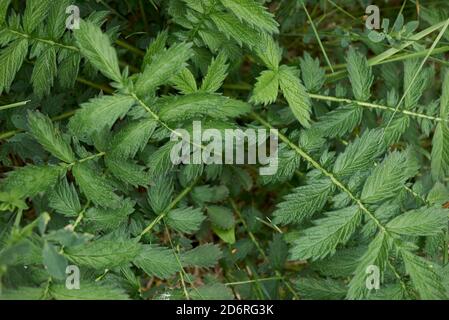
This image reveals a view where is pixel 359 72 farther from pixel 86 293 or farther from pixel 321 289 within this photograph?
pixel 86 293

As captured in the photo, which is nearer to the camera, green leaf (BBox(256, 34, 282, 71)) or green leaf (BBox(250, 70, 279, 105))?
green leaf (BBox(250, 70, 279, 105))

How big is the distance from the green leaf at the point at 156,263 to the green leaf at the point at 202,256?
0.13 m

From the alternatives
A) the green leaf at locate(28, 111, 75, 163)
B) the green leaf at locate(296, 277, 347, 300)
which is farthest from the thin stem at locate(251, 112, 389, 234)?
the green leaf at locate(28, 111, 75, 163)

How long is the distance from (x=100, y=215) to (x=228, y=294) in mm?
422

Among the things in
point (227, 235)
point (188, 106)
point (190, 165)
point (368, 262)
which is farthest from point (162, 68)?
point (227, 235)

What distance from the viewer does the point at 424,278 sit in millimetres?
1389

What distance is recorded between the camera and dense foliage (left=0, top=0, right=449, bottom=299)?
1375 millimetres

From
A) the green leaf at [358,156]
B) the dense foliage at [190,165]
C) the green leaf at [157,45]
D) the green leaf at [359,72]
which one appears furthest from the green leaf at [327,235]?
the green leaf at [157,45]

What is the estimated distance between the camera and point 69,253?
4.46ft

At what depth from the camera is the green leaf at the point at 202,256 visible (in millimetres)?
1688

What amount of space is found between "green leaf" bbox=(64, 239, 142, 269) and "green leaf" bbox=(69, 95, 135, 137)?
277 millimetres

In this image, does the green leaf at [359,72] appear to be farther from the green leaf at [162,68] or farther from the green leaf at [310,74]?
the green leaf at [162,68]

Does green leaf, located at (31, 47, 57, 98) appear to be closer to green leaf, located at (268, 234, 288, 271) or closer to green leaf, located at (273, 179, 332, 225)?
green leaf, located at (273, 179, 332, 225)
